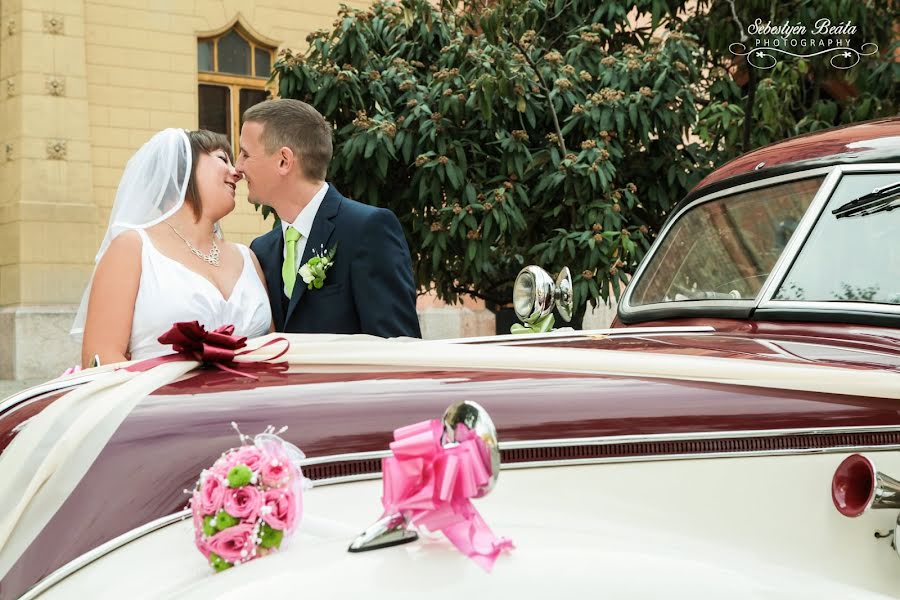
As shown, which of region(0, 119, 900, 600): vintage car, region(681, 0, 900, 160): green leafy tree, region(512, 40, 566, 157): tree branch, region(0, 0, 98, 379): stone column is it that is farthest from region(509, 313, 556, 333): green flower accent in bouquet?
region(0, 0, 98, 379): stone column

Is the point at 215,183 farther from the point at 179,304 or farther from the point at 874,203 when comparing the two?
the point at 874,203

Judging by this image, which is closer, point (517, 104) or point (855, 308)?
point (855, 308)

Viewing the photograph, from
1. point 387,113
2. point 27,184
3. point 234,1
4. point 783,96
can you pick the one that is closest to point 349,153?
point 387,113

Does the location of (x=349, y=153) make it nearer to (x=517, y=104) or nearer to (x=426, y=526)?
(x=517, y=104)

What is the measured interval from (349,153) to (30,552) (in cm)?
460

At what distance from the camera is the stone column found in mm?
11578

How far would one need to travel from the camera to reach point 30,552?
184 centimetres

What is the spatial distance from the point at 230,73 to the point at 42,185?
2.72 m

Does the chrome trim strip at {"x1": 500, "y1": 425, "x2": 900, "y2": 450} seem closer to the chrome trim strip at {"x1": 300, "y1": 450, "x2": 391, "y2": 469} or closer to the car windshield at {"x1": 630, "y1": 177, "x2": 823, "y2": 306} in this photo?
the chrome trim strip at {"x1": 300, "y1": 450, "x2": 391, "y2": 469}

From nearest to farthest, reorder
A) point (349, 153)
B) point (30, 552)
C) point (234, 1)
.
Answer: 1. point (30, 552)
2. point (349, 153)
3. point (234, 1)

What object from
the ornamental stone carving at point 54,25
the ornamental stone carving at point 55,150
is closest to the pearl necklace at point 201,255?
the ornamental stone carving at point 55,150

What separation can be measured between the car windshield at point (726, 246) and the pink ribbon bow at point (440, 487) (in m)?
1.56

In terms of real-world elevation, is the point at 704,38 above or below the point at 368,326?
above

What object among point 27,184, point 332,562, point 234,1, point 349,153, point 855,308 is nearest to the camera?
point 332,562
